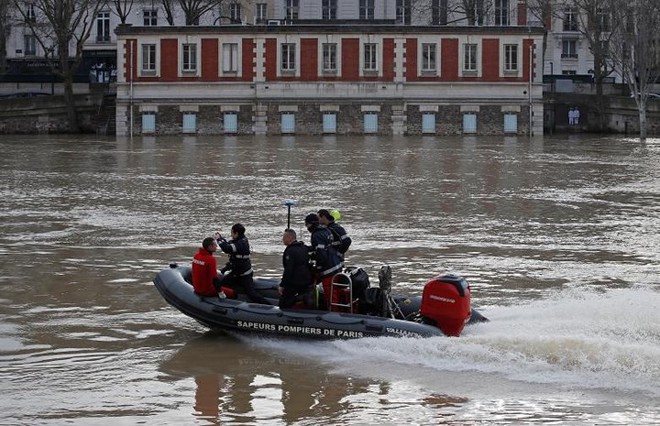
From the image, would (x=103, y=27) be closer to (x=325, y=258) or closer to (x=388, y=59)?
(x=388, y=59)

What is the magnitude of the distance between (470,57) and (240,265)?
5438 centimetres

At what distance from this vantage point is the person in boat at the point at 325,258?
618 inches

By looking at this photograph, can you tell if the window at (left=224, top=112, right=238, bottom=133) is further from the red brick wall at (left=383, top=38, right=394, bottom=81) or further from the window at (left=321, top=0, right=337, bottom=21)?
the window at (left=321, top=0, right=337, bottom=21)

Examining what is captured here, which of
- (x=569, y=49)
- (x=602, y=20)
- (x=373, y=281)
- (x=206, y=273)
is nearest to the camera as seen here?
(x=206, y=273)

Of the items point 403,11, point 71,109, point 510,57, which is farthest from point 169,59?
point 403,11

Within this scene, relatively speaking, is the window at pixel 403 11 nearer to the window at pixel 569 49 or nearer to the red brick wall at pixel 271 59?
the window at pixel 569 49

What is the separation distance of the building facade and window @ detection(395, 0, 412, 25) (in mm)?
16786

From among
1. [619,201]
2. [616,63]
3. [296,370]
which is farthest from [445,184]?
[616,63]

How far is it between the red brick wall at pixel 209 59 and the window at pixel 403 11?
2003 cm

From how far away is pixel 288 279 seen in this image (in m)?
15.6

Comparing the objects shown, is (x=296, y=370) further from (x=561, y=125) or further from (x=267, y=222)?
(x=561, y=125)

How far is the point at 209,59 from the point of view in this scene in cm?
6900

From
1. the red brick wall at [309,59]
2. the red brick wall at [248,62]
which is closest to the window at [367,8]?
the red brick wall at [309,59]

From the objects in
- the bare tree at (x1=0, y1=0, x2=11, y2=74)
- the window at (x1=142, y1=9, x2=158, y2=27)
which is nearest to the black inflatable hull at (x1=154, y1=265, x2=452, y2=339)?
the bare tree at (x1=0, y1=0, x2=11, y2=74)
